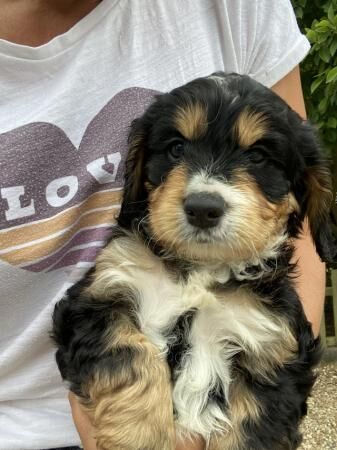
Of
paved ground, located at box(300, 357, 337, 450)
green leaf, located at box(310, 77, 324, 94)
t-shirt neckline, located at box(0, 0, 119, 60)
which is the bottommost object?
paved ground, located at box(300, 357, 337, 450)

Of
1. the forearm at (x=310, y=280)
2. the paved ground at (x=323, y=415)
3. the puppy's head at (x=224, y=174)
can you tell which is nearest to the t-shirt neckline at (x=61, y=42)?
the puppy's head at (x=224, y=174)

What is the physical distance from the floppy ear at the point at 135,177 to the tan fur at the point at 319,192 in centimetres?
57

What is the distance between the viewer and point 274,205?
218cm

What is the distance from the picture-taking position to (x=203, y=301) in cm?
213

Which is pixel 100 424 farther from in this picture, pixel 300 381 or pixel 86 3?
pixel 86 3

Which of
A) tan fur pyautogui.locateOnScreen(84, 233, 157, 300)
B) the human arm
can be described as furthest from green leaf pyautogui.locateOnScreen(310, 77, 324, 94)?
tan fur pyautogui.locateOnScreen(84, 233, 157, 300)

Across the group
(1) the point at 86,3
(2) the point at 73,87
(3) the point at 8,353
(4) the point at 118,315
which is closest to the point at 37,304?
(3) the point at 8,353

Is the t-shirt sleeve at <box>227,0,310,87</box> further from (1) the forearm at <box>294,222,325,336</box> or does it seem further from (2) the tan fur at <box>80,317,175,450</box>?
(2) the tan fur at <box>80,317,175,450</box>

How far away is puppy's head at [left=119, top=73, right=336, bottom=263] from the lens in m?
2.00

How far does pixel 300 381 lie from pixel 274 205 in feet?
1.86

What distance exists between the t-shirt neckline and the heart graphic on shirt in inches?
9.1

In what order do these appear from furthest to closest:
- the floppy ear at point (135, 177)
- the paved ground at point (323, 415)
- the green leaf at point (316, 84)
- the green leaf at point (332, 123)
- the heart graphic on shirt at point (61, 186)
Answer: the paved ground at point (323, 415) → the green leaf at point (332, 123) → the green leaf at point (316, 84) → the floppy ear at point (135, 177) → the heart graphic on shirt at point (61, 186)

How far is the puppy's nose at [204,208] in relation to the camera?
76.5 inches

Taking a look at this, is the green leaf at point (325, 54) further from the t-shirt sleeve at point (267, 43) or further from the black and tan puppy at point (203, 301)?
the black and tan puppy at point (203, 301)
